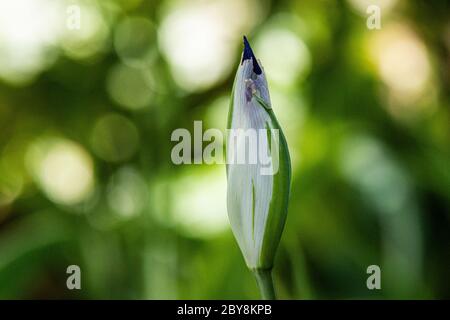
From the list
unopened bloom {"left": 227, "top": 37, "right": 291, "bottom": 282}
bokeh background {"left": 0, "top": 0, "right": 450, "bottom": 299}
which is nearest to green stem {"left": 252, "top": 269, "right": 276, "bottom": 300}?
unopened bloom {"left": 227, "top": 37, "right": 291, "bottom": 282}

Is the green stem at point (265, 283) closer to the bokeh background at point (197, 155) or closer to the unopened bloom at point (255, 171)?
the unopened bloom at point (255, 171)

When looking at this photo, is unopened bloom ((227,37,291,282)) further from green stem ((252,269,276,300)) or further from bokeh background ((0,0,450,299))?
bokeh background ((0,0,450,299))

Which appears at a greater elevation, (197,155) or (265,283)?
(197,155)

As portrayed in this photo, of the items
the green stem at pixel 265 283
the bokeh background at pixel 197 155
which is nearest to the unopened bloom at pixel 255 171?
the green stem at pixel 265 283

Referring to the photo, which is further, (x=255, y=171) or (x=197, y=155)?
(x=197, y=155)

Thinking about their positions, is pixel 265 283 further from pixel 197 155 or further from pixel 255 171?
pixel 197 155

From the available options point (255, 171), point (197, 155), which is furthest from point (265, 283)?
point (197, 155)
